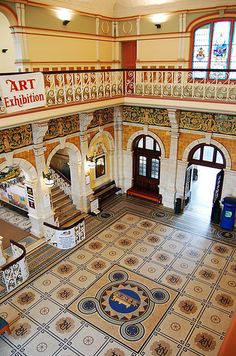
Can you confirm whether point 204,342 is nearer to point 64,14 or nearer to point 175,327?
point 175,327

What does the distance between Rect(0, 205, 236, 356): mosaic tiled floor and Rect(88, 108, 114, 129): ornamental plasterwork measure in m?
4.12

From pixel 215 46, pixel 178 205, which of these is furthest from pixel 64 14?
pixel 178 205

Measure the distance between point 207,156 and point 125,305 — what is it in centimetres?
601

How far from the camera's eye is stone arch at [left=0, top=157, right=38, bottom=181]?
8.41 metres

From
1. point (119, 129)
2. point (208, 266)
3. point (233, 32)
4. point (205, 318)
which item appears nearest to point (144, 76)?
point (119, 129)

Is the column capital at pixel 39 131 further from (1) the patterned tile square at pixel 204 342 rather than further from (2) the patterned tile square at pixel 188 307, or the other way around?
(1) the patterned tile square at pixel 204 342

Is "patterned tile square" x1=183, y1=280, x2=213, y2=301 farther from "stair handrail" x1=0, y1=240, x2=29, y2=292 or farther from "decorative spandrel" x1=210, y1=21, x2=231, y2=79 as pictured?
"decorative spandrel" x1=210, y1=21, x2=231, y2=79

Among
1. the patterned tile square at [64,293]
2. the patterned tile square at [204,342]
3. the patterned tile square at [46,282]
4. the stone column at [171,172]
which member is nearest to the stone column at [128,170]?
the stone column at [171,172]

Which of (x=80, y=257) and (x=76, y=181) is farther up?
(x=76, y=181)

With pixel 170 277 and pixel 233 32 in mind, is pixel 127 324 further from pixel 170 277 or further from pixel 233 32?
pixel 233 32

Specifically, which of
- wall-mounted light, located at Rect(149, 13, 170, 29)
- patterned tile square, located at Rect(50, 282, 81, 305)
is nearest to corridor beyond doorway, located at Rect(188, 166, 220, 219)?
patterned tile square, located at Rect(50, 282, 81, 305)

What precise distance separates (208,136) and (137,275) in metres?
5.15

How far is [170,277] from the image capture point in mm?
8148

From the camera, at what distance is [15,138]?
27.6 ft
